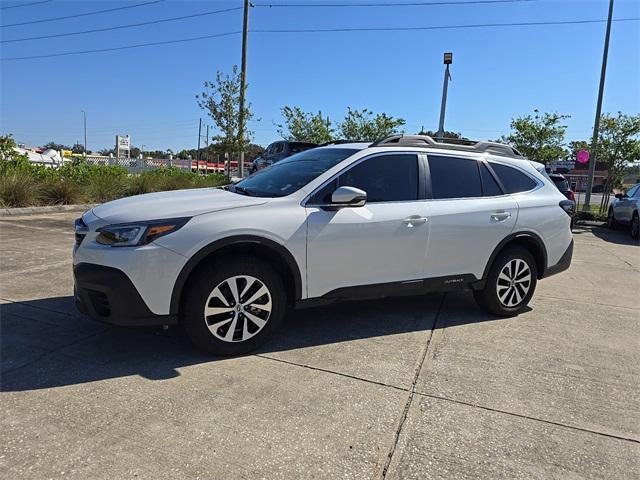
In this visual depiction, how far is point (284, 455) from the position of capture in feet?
8.23

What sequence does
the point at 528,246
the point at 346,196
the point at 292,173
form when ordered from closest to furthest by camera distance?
the point at 346,196 → the point at 292,173 → the point at 528,246

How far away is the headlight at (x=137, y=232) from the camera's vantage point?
335 cm

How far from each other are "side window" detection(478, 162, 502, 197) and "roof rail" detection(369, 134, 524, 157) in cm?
24

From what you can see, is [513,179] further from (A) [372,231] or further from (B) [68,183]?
(B) [68,183]

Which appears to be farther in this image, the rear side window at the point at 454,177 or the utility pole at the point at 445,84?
the utility pole at the point at 445,84

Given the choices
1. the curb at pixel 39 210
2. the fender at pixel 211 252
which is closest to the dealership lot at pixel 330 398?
the fender at pixel 211 252

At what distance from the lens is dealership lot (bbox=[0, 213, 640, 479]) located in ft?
8.14

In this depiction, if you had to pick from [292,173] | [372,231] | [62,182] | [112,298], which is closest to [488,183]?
[372,231]

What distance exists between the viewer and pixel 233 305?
3605 millimetres

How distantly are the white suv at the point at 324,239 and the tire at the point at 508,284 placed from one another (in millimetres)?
13

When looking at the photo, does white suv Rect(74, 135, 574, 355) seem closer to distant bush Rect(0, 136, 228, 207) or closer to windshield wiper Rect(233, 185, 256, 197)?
windshield wiper Rect(233, 185, 256, 197)

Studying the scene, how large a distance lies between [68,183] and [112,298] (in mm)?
10960

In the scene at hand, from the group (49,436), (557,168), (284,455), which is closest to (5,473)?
(49,436)

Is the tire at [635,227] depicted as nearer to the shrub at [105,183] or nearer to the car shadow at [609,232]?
the car shadow at [609,232]
